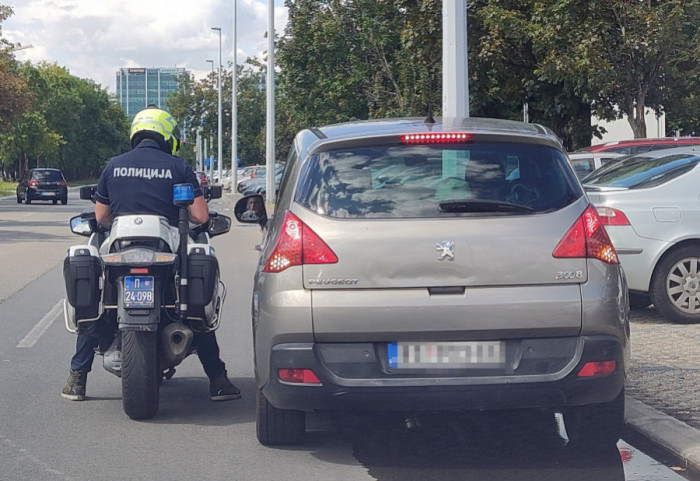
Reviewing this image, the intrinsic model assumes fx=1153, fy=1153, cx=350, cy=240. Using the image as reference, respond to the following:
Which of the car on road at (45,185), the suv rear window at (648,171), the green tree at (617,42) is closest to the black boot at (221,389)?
the suv rear window at (648,171)

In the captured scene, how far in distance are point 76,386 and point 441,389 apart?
2936mm

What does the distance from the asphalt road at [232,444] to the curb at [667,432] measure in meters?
0.12

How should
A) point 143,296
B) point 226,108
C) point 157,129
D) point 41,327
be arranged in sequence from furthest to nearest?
point 226,108
point 41,327
point 157,129
point 143,296

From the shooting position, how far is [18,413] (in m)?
6.98

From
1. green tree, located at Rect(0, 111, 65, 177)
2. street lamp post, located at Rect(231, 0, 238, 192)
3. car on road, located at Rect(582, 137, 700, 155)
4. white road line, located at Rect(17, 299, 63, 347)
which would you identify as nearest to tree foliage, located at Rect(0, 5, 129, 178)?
green tree, located at Rect(0, 111, 65, 177)

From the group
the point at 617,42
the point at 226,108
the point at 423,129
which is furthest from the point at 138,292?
the point at 226,108

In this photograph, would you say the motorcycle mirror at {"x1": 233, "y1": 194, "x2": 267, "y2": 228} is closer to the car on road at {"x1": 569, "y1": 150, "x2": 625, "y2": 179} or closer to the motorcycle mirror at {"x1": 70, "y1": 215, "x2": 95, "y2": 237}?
the motorcycle mirror at {"x1": 70, "y1": 215, "x2": 95, "y2": 237}

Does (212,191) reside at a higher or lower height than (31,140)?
lower

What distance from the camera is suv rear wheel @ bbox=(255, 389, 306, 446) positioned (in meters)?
6.07

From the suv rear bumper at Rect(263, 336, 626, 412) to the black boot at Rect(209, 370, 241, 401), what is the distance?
75.3 inches

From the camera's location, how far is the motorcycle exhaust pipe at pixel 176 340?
666 centimetres

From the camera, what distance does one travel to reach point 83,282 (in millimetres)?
6555

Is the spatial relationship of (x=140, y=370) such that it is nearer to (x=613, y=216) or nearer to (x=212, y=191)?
(x=212, y=191)

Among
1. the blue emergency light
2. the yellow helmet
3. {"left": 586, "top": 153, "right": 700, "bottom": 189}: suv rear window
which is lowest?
the blue emergency light
